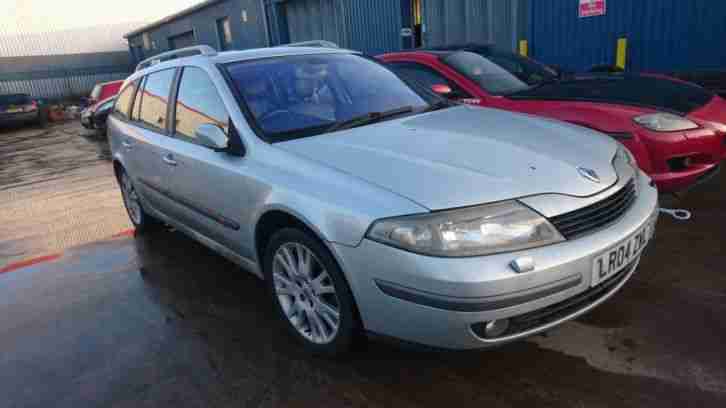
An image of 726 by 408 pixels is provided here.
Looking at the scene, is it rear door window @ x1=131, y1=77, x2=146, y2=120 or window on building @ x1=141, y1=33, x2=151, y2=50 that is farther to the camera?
window on building @ x1=141, y1=33, x2=151, y2=50

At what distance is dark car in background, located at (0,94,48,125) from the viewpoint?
1751cm

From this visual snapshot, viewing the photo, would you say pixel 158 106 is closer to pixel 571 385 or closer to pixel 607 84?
pixel 571 385

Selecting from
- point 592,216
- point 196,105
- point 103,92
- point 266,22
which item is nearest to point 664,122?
point 592,216

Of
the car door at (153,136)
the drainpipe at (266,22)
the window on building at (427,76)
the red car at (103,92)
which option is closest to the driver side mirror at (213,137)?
the car door at (153,136)

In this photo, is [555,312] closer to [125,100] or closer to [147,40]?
[125,100]

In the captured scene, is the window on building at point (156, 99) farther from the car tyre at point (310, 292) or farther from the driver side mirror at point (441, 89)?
the driver side mirror at point (441, 89)

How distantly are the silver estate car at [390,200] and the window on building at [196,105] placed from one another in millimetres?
14

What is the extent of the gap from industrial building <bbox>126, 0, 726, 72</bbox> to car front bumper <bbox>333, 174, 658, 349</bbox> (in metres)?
7.25

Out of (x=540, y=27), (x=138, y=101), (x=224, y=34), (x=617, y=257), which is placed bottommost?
(x=617, y=257)

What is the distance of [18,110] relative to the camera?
1783cm

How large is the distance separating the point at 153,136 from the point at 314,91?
131 cm

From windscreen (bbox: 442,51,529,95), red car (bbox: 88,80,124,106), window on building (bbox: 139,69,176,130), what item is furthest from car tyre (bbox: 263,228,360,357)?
red car (bbox: 88,80,124,106)

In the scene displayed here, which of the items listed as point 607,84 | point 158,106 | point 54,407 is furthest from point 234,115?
point 607,84

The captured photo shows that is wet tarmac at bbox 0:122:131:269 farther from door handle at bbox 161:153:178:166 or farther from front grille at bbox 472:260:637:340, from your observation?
front grille at bbox 472:260:637:340
